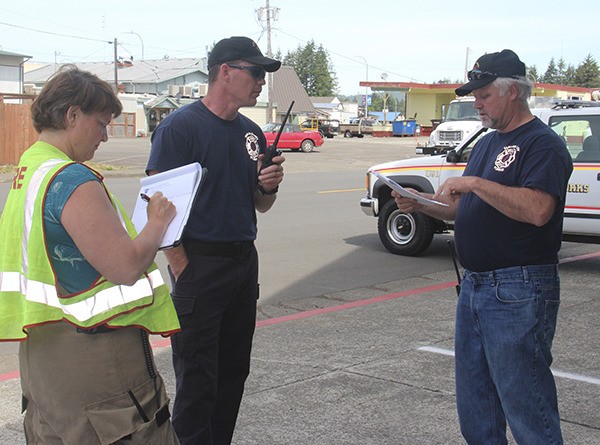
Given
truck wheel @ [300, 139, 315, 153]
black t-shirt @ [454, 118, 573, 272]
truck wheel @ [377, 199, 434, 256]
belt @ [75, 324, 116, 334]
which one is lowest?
truck wheel @ [300, 139, 315, 153]

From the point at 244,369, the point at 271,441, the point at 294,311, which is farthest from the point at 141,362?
the point at 294,311

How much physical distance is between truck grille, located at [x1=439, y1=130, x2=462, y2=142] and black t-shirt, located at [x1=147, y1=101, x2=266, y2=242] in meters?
27.2

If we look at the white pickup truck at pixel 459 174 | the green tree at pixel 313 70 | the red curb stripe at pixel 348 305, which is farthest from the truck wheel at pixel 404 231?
the green tree at pixel 313 70

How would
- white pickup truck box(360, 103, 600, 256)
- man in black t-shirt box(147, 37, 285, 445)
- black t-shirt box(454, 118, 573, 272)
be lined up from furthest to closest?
white pickup truck box(360, 103, 600, 256), man in black t-shirt box(147, 37, 285, 445), black t-shirt box(454, 118, 573, 272)

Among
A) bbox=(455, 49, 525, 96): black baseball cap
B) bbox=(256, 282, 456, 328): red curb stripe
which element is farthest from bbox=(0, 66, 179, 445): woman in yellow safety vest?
bbox=(256, 282, 456, 328): red curb stripe

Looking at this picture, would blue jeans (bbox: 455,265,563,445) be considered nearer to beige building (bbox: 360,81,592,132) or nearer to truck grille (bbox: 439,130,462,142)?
truck grille (bbox: 439,130,462,142)

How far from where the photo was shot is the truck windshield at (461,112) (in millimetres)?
30473

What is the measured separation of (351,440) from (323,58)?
570ft

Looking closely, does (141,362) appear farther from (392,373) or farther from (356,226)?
(356,226)

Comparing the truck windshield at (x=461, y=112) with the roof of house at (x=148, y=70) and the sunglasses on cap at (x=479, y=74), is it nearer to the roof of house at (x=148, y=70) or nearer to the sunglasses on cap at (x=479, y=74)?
the sunglasses on cap at (x=479, y=74)

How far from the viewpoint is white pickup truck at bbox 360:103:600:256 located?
950 centimetres

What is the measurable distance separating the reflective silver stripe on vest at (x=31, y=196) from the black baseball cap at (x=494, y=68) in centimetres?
180

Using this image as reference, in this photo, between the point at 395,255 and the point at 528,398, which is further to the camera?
the point at 395,255

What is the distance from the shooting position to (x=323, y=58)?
17438 cm
